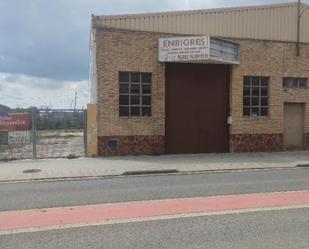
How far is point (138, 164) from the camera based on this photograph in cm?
1675

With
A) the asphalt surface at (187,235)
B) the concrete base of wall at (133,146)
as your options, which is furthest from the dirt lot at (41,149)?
the asphalt surface at (187,235)

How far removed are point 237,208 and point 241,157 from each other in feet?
34.5

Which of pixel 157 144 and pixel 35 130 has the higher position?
pixel 35 130

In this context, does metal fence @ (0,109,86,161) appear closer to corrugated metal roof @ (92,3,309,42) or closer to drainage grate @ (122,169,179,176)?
corrugated metal roof @ (92,3,309,42)

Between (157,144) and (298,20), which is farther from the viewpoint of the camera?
(298,20)

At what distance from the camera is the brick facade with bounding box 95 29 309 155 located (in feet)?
62.5

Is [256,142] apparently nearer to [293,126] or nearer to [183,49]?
[293,126]

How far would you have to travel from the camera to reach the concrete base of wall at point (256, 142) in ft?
68.8

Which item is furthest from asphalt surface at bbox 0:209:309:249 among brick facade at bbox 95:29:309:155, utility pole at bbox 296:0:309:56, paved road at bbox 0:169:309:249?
utility pole at bbox 296:0:309:56

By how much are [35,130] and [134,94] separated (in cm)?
412

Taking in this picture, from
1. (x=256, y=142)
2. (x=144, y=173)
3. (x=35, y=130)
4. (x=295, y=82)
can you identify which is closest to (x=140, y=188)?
(x=144, y=173)

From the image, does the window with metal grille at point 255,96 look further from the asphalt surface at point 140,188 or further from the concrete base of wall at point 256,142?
the asphalt surface at point 140,188

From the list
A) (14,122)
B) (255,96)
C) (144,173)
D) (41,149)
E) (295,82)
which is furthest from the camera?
(295,82)

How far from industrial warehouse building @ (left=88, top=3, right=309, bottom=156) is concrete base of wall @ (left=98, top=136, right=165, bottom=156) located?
40mm
